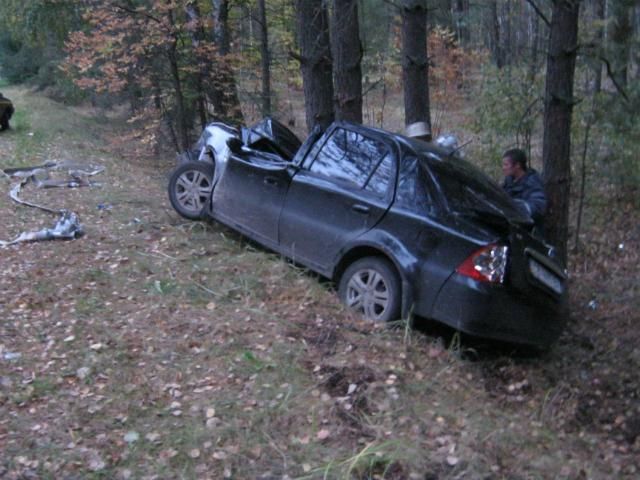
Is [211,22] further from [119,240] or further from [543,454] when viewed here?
[543,454]

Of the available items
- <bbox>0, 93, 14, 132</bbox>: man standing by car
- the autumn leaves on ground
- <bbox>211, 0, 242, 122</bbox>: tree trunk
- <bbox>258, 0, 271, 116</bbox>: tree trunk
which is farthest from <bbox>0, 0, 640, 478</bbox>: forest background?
<bbox>0, 93, 14, 132</bbox>: man standing by car

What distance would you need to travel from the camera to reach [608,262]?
1048 centimetres

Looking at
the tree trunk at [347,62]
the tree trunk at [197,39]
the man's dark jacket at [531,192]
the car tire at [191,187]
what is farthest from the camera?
the tree trunk at [197,39]

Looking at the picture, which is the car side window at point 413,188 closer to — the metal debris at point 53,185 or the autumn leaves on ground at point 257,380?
the autumn leaves on ground at point 257,380

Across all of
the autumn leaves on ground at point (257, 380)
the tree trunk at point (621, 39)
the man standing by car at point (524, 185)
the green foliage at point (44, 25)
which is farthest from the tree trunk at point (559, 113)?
the green foliage at point (44, 25)

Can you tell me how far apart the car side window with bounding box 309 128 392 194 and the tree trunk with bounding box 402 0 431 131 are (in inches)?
126

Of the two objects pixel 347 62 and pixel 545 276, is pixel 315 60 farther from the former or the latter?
pixel 545 276

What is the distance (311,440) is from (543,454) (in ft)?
5.25

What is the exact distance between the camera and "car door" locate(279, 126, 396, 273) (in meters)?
6.71

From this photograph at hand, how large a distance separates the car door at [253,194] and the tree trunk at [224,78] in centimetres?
1005

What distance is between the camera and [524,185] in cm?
796

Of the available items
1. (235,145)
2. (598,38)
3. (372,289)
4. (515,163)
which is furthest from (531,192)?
(598,38)

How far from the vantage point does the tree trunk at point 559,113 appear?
7902 millimetres

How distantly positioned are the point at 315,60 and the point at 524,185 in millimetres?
4265
